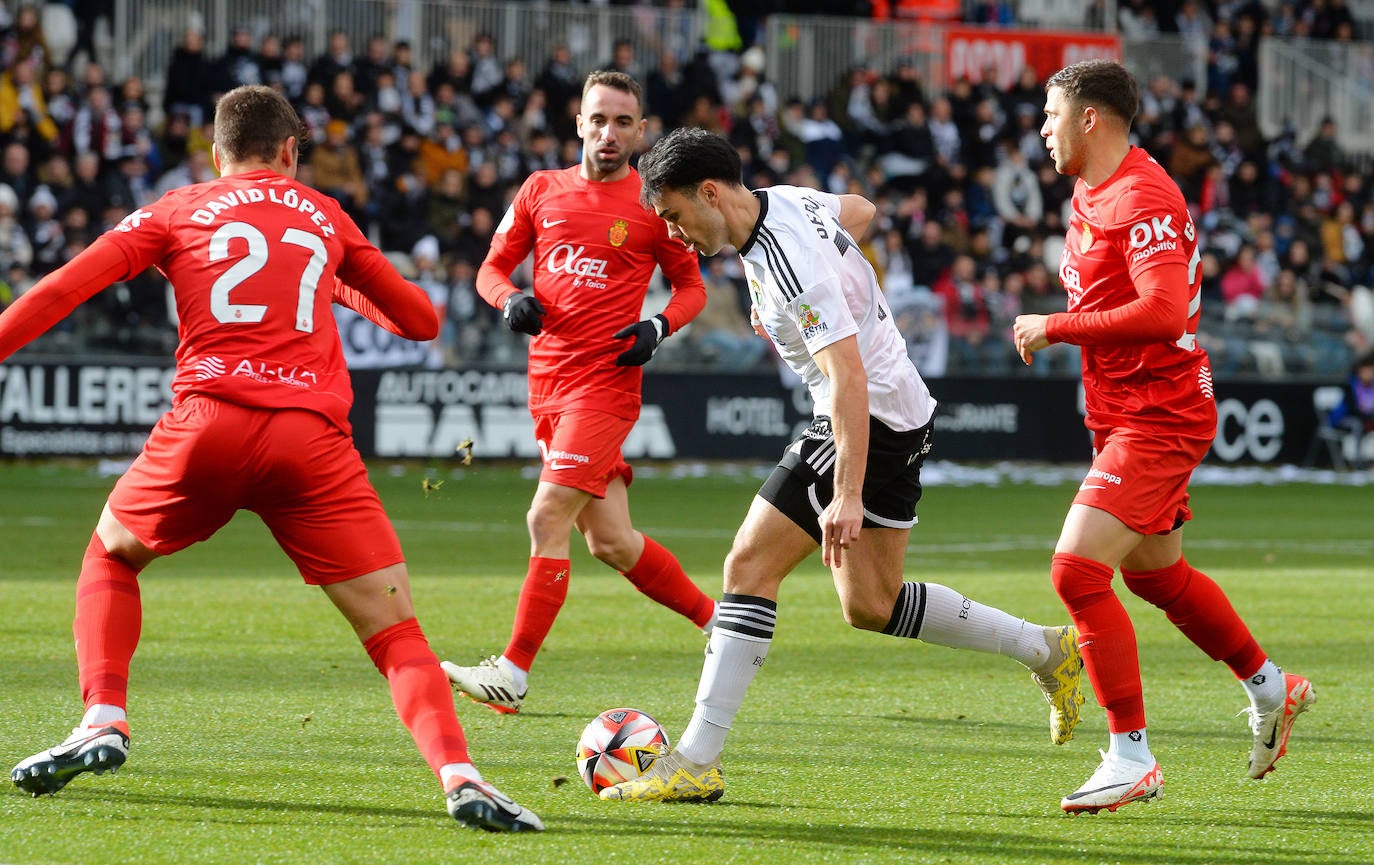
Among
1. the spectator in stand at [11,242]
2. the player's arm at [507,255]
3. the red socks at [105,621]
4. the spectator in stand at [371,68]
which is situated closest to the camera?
the red socks at [105,621]

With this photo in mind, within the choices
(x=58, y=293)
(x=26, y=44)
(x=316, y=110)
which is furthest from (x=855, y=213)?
(x=26, y=44)

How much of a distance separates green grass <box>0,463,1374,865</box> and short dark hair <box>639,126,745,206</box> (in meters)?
1.71

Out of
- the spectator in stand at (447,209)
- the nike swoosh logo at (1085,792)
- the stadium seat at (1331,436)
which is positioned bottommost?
the stadium seat at (1331,436)

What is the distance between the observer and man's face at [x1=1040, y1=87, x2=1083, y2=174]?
521cm

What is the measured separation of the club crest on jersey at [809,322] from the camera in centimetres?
475

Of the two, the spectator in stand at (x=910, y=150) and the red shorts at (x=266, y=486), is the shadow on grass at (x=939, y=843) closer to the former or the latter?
the red shorts at (x=266, y=486)

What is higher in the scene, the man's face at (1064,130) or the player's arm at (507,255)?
the man's face at (1064,130)

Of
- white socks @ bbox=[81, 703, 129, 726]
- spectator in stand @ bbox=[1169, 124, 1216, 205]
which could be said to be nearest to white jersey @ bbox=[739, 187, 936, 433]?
white socks @ bbox=[81, 703, 129, 726]

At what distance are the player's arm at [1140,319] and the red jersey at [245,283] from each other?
1.99m

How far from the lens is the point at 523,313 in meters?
6.79

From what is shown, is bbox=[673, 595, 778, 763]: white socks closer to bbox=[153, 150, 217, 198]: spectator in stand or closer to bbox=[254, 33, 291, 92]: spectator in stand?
bbox=[153, 150, 217, 198]: spectator in stand

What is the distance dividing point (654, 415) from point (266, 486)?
1430 centimetres

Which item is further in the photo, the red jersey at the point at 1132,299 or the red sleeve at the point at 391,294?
the red jersey at the point at 1132,299

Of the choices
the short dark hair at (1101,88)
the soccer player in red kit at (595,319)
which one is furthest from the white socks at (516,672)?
the short dark hair at (1101,88)
